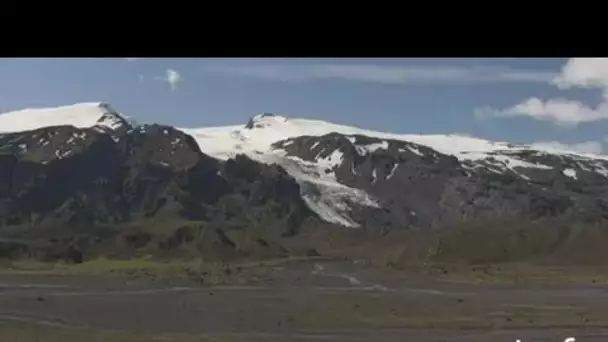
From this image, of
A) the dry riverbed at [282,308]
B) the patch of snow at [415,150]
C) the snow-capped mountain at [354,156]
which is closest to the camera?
the dry riverbed at [282,308]

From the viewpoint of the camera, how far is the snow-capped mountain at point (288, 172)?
364 cm

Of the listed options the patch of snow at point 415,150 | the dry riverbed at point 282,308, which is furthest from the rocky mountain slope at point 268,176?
the dry riverbed at point 282,308

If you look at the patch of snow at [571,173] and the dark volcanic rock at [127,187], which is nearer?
the dark volcanic rock at [127,187]

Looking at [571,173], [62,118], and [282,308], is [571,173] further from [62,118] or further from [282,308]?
[62,118]

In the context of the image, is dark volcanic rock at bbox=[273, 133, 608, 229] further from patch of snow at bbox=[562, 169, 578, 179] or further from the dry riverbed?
the dry riverbed

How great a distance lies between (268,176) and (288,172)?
0.35 feet

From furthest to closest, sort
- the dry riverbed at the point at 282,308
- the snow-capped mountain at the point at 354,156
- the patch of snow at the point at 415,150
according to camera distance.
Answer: the patch of snow at the point at 415,150 < the snow-capped mountain at the point at 354,156 < the dry riverbed at the point at 282,308

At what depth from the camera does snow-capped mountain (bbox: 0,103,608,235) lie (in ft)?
11.9

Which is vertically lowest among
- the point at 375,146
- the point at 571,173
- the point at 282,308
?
the point at 282,308

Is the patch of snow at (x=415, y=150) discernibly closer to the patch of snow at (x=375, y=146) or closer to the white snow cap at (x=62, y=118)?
the patch of snow at (x=375, y=146)

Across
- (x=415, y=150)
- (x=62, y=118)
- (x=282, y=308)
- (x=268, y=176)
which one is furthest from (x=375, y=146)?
(x=62, y=118)

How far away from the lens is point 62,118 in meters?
3.59
